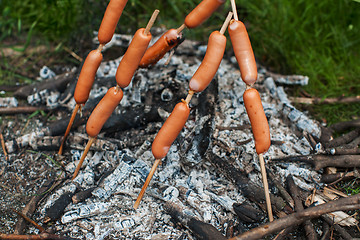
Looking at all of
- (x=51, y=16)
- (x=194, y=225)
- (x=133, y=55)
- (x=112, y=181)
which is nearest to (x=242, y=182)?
(x=194, y=225)

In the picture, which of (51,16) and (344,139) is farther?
(51,16)

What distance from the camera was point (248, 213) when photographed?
2457mm

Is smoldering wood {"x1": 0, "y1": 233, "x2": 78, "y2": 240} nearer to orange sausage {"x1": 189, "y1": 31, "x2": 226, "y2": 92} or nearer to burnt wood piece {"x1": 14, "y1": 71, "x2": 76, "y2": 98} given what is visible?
orange sausage {"x1": 189, "y1": 31, "x2": 226, "y2": 92}

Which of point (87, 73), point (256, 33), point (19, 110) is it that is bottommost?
point (87, 73)

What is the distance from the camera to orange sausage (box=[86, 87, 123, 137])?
86.8 inches

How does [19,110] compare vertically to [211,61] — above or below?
above

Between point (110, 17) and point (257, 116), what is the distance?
45.5 inches

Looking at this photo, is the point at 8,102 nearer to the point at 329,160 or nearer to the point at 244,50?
the point at 244,50

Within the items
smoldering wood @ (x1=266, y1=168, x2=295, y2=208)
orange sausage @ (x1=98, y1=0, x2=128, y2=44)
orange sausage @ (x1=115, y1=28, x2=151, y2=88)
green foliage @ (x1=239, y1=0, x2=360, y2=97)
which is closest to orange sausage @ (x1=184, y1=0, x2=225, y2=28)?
orange sausage @ (x1=115, y1=28, x2=151, y2=88)

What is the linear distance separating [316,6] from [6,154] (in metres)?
4.17

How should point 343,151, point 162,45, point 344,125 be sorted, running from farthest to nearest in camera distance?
1. point 344,125
2. point 343,151
3. point 162,45

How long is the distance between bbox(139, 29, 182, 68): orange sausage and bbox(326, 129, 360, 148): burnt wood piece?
183 centimetres

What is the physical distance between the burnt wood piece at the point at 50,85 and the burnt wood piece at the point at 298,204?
99.1 inches

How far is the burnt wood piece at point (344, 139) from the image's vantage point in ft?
10.2
